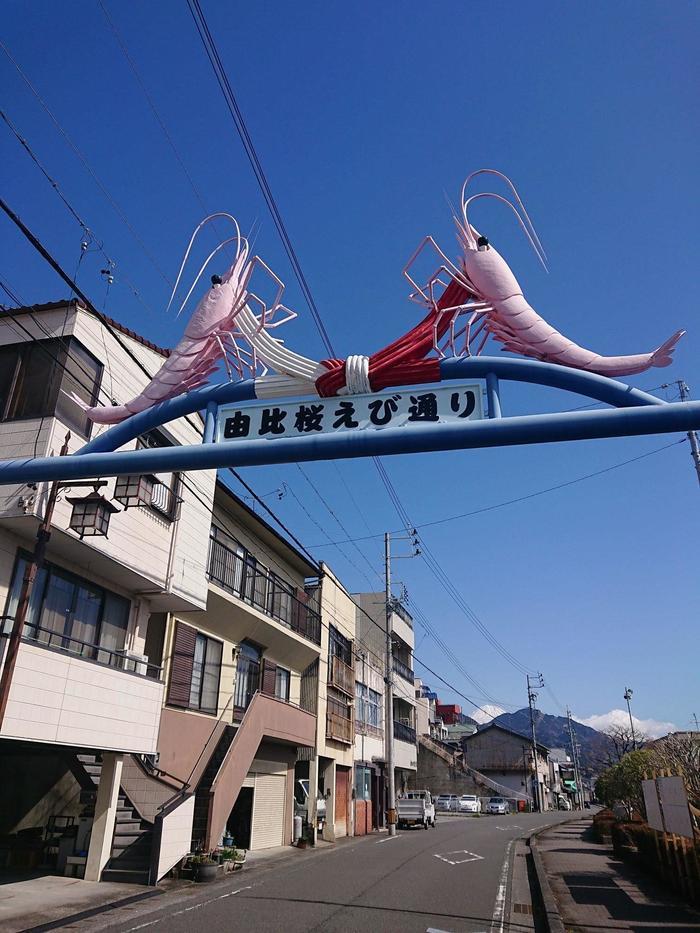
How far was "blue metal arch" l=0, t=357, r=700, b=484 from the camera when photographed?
6.20m

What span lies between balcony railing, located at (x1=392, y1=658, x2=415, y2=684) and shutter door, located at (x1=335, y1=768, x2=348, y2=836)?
14.1 m

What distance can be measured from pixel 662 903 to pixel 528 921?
270cm

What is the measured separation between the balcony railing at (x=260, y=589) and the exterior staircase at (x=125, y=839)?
584 centimetres

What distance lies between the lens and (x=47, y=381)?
13289 mm

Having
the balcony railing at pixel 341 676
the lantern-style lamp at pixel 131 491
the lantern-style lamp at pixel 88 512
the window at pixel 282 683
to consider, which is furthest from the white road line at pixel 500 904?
the balcony railing at pixel 341 676

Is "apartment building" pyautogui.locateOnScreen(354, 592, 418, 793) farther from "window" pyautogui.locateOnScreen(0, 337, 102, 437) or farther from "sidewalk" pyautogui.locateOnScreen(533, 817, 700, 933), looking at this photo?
"window" pyautogui.locateOnScreen(0, 337, 102, 437)

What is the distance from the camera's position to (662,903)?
40.2 ft

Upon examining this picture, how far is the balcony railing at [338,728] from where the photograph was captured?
28.5 metres

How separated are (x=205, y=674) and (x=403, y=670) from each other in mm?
30166

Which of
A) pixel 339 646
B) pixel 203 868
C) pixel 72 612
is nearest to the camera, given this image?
pixel 72 612

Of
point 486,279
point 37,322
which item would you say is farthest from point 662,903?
point 37,322

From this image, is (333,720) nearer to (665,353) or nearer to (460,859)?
(460,859)

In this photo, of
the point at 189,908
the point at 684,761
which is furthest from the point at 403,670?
the point at 189,908

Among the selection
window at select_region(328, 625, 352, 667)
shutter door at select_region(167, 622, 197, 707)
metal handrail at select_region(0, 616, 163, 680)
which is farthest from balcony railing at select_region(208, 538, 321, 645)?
metal handrail at select_region(0, 616, 163, 680)
